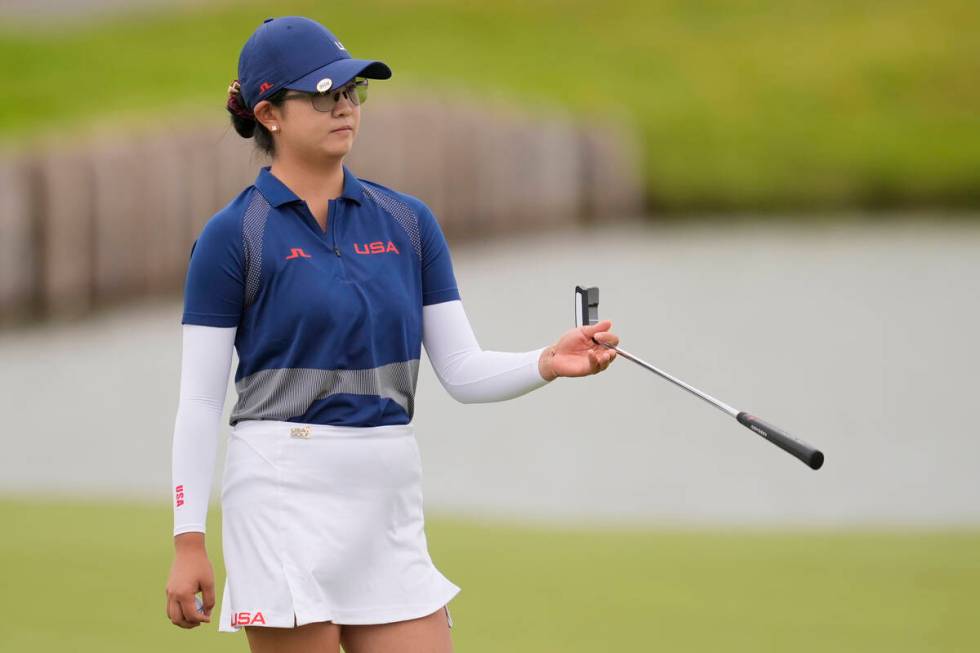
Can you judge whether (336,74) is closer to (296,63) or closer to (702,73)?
(296,63)

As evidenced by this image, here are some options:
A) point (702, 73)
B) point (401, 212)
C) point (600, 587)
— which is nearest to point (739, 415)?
point (401, 212)

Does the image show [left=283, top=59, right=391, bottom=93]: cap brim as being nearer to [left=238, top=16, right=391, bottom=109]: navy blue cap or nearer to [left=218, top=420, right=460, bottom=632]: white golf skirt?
[left=238, top=16, right=391, bottom=109]: navy blue cap

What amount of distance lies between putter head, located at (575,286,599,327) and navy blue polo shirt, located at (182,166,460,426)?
0.30 m

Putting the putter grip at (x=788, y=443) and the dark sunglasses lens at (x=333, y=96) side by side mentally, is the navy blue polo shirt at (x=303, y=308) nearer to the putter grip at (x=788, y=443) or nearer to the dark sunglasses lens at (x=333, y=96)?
the dark sunglasses lens at (x=333, y=96)

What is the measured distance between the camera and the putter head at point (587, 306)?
2850mm

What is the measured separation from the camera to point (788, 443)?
2568mm

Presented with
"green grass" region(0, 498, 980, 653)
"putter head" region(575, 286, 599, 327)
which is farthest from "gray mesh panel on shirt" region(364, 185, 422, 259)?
"green grass" region(0, 498, 980, 653)

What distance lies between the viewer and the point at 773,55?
624 inches

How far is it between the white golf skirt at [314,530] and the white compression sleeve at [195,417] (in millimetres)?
59

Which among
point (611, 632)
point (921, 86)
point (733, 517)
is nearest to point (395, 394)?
point (611, 632)

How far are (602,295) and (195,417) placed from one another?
9435mm

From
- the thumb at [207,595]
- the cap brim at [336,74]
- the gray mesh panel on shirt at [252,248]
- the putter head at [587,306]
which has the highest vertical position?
the cap brim at [336,74]

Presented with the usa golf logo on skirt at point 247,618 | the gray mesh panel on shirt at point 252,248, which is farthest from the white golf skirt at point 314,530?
the gray mesh panel on shirt at point 252,248

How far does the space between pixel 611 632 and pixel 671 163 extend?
404 inches
